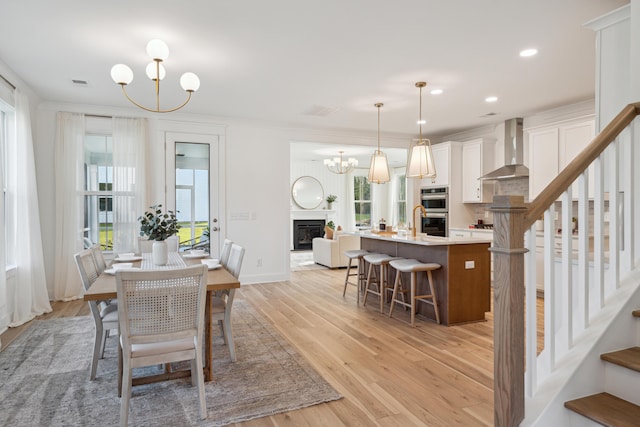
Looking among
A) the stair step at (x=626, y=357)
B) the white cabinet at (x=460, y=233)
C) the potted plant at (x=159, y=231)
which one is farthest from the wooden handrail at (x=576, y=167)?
the white cabinet at (x=460, y=233)

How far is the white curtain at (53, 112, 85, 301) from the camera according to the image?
504 cm

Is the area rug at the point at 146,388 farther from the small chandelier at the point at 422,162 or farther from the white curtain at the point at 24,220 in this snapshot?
the small chandelier at the point at 422,162

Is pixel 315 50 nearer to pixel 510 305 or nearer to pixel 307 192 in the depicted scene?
pixel 510 305

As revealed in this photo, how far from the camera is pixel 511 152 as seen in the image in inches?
235

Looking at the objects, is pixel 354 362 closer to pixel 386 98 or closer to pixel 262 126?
pixel 386 98

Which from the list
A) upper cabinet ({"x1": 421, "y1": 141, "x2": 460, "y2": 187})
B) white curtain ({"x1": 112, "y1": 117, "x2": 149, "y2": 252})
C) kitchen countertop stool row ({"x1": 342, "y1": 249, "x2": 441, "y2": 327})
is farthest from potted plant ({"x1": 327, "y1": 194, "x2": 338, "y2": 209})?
white curtain ({"x1": 112, "y1": 117, "x2": 149, "y2": 252})

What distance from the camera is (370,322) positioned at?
4.08 meters

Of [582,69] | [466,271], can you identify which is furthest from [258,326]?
[582,69]

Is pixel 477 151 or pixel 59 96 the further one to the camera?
pixel 477 151

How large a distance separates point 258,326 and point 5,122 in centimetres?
351

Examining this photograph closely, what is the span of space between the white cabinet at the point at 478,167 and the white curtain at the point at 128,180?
17.1ft

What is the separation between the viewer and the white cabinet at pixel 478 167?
6297 millimetres

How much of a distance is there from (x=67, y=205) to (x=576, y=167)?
5649 millimetres

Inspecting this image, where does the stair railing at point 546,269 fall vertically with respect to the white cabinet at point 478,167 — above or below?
below
